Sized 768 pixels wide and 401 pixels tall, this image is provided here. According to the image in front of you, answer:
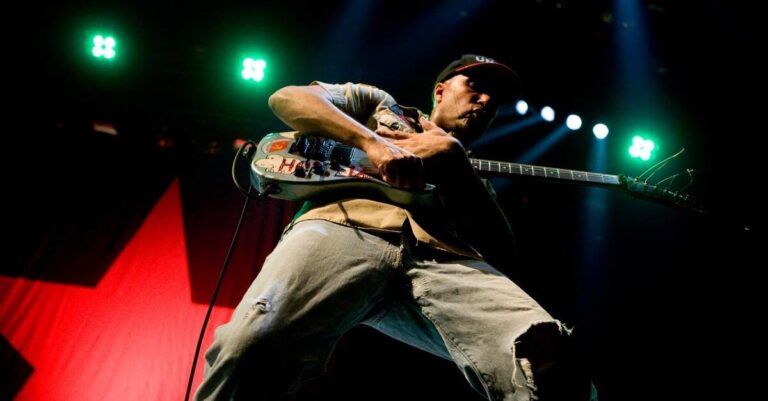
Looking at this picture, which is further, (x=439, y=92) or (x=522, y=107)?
(x=522, y=107)

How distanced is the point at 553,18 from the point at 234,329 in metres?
5.08

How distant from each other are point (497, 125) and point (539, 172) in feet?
10.7

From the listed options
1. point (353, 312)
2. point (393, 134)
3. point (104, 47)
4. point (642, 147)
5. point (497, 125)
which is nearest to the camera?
point (353, 312)

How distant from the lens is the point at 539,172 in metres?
2.62

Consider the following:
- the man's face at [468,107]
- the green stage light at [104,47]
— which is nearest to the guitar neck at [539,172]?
the man's face at [468,107]

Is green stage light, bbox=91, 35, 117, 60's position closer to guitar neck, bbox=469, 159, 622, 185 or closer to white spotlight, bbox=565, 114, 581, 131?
guitar neck, bbox=469, 159, 622, 185

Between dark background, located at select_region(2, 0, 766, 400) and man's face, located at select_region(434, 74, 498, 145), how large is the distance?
1874 mm

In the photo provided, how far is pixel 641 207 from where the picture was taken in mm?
5859

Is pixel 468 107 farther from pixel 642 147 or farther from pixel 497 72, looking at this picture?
pixel 642 147

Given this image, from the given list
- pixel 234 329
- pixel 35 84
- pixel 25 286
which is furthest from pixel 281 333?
pixel 35 84

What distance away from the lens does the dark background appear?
4.24m

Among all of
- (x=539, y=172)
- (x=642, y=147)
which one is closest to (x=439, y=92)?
(x=539, y=172)

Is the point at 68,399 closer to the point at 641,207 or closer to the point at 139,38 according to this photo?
the point at 139,38

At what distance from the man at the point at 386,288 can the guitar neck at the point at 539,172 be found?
2.01 feet
